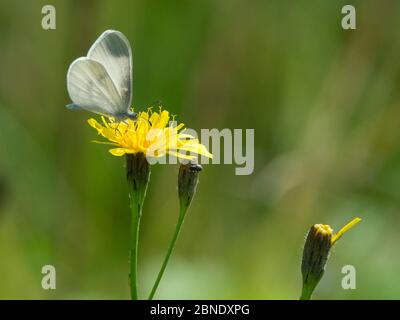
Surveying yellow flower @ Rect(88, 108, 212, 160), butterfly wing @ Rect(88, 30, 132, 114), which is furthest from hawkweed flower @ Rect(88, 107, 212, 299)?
butterfly wing @ Rect(88, 30, 132, 114)

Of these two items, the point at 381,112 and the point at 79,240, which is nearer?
the point at 79,240

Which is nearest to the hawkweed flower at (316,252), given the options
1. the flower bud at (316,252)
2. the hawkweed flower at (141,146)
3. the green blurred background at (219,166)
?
the flower bud at (316,252)

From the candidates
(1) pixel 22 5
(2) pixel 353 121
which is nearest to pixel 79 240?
(1) pixel 22 5

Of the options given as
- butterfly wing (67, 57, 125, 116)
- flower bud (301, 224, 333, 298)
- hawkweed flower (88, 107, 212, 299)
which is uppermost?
butterfly wing (67, 57, 125, 116)

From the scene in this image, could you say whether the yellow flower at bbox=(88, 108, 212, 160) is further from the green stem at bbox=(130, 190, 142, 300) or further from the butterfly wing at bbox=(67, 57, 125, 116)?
the green stem at bbox=(130, 190, 142, 300)

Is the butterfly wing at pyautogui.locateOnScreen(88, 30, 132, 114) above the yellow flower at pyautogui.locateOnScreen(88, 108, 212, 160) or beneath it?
above

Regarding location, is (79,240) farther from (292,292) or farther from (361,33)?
(361,33)
